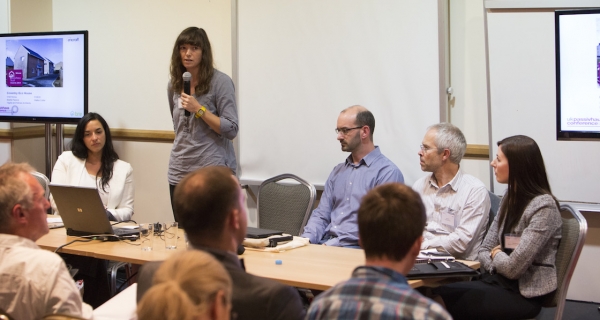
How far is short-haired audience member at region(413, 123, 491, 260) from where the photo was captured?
11.5ft

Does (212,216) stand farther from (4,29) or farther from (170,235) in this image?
(4,29)

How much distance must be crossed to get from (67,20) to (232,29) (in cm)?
191

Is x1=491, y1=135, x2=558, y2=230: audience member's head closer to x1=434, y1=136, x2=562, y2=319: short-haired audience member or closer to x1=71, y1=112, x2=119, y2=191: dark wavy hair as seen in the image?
x1=434, y1=136, x2=562, y2=319: short-haired audience member

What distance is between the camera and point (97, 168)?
4.59 metres

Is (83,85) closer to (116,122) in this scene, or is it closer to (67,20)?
(116,122)

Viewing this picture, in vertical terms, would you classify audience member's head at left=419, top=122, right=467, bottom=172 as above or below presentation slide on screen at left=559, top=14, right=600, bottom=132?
below

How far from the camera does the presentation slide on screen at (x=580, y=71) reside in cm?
399

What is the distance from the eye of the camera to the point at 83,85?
536 centimetres

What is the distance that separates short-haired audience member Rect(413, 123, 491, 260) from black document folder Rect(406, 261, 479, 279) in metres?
0.54

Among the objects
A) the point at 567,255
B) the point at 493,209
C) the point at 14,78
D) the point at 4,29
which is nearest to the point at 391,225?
the point at 567,255

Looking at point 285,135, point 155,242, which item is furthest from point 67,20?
point 155,242

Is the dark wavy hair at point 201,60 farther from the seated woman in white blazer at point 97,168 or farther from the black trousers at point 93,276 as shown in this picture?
the black trousers at point 93,276

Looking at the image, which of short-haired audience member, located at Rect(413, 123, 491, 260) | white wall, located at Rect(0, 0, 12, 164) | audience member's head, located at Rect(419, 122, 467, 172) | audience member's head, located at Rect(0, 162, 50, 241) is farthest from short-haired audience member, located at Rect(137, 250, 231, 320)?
white wall, located at Rect(0, 0, 12, 164)

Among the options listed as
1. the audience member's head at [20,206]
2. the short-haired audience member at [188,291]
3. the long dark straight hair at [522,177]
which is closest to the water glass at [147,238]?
the audience member's head at [20,206]
